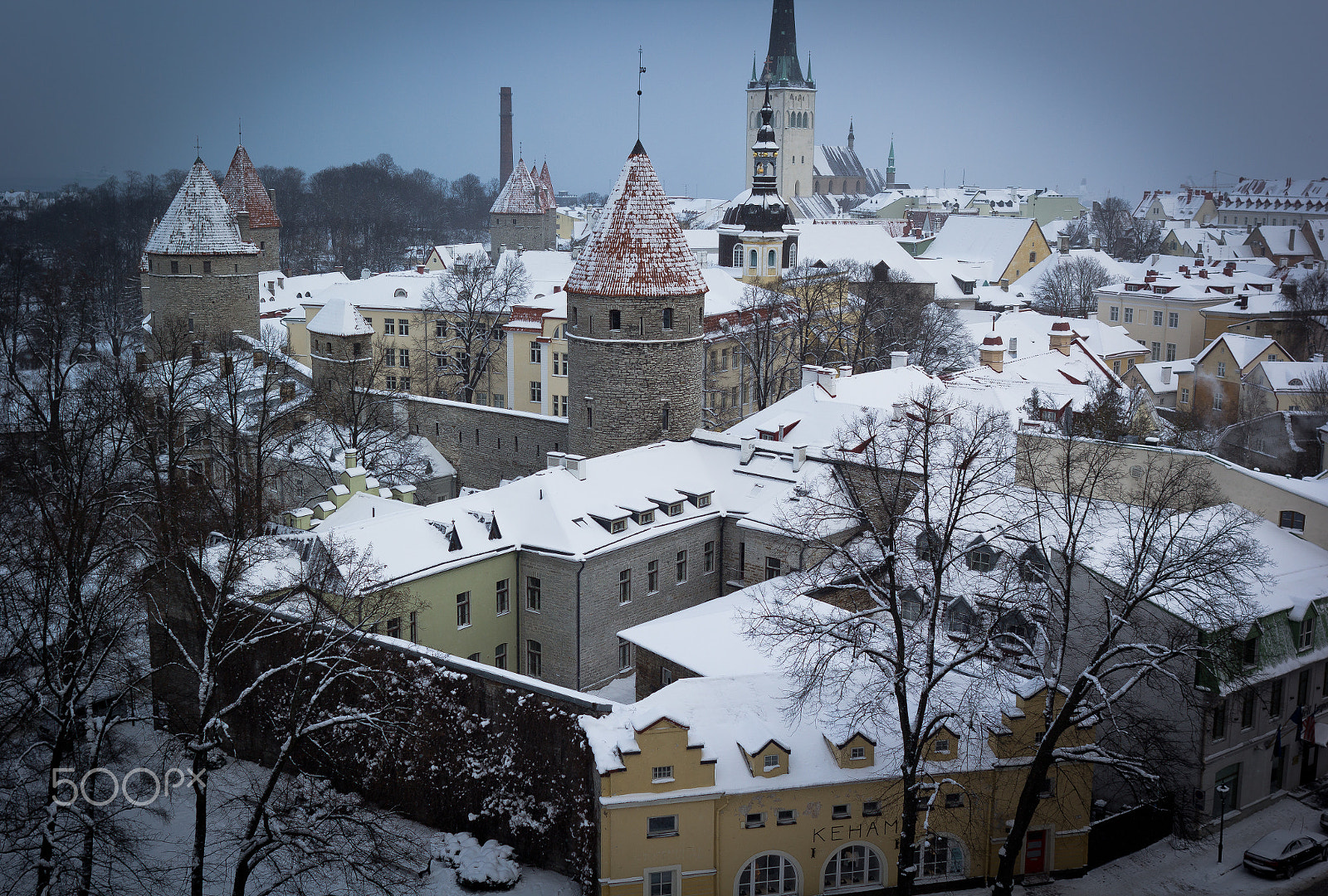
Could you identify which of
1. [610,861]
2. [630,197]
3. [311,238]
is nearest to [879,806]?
[610,861]

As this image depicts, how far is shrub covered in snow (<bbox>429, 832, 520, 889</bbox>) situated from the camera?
1978 centimetres

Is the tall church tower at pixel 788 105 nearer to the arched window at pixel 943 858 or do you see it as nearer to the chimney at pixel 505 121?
the chimney at pixel 505 121

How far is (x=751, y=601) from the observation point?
24.7m

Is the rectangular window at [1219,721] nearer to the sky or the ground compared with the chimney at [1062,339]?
nearer to the ground

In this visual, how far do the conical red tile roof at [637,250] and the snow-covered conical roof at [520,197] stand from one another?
42.0 meters

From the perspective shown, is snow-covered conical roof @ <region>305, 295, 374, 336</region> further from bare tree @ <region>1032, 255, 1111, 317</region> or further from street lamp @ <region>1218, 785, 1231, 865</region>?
bare tree @ <region>1032, 255, 1111, 317</region>

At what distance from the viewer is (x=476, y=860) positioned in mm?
20125

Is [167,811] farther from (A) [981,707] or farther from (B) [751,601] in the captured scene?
(A) [981,707]

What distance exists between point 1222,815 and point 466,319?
33.4 m

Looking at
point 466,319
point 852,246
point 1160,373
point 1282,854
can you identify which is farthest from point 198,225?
point 852,246

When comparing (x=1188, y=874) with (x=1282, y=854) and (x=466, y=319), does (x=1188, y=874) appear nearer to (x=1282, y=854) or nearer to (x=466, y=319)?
(x=1282, y=854)

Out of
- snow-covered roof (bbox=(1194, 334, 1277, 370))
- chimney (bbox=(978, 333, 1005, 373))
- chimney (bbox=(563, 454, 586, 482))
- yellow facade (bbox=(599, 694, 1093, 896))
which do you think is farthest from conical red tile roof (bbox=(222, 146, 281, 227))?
yellow facade (bbox=(599, 694, 1093, 896))

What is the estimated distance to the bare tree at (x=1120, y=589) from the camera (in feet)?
60.9

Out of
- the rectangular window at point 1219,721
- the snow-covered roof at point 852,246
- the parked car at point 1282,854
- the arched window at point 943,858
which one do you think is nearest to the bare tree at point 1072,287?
the snow-covered roof at point 852,246
